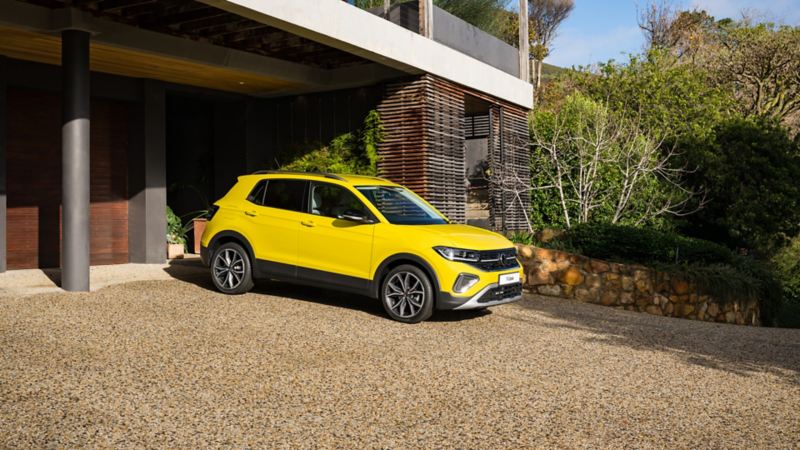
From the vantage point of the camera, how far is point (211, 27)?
37.3 feet

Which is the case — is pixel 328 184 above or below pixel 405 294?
above

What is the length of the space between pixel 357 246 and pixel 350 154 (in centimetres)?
557

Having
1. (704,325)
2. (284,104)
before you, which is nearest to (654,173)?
(704,325)

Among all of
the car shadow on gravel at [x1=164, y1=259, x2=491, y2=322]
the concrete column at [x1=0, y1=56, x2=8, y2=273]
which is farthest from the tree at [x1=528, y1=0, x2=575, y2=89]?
the concrete column at [x1=0, y1=56, x2=8, y2=273]

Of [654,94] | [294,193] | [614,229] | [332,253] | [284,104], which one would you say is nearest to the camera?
[332,253]

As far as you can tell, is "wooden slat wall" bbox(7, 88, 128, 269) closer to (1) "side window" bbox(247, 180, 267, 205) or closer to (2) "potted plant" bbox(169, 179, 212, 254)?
(2) "potted plant" bbox(169, 179, 212, 254)

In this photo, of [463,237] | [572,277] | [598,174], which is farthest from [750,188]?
[463,237]

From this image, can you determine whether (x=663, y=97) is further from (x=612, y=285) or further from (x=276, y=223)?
(x=276, y=223)

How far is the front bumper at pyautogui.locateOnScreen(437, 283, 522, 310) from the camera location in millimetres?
8281

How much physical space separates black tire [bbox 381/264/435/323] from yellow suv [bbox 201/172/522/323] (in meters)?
0.01

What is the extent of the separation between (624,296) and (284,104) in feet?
26.4

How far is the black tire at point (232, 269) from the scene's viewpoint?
32.1ft

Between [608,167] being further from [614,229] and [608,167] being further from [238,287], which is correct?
[238,287]

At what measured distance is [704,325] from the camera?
10516 mm
